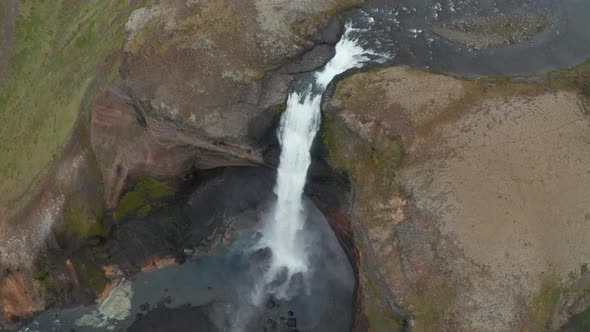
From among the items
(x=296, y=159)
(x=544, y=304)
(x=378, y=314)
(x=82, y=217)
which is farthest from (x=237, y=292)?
(x=544, y=304)

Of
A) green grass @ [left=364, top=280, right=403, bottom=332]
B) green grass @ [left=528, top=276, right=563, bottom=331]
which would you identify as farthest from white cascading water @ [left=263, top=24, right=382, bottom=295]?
green grass @ [left=528, top=276, right=563, bottom=331]

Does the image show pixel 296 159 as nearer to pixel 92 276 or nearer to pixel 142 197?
pixel 142 197

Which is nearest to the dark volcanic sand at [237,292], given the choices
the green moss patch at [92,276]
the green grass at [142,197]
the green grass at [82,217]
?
the green moss patch at [92,276]

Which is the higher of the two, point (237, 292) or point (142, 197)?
point (142, 197)

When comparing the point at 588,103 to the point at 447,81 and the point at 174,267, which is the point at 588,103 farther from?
the point at 174,267

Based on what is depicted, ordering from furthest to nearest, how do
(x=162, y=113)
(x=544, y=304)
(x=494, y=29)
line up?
(x=494, y=29) < (x=162, y=113) < (x=544, y=304)

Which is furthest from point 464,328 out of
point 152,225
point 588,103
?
point 152,225
